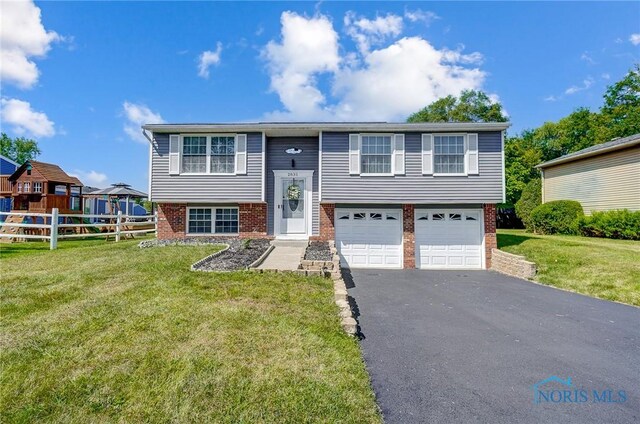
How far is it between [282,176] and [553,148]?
36833mm

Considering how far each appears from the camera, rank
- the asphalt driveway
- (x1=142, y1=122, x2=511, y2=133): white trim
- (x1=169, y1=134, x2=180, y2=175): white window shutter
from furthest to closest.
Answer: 1. (x1=169, y1=134, x2=180, y2=175): white window shutter
2. (x1=142, y1=122, x2=511, y2=133): white trim
3. the asphalt driveway

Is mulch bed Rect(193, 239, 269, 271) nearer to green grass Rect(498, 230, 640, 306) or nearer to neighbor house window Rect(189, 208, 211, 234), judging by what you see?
neighbor house window Rect(189, 208, 211, 234)

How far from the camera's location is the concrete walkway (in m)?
7.54

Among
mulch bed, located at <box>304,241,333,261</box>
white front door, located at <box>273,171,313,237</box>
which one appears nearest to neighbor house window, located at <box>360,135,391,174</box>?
white front door, located at <box>273,171,313,237</box>

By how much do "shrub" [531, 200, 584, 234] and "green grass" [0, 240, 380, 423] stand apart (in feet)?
54.9

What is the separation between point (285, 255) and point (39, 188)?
18.5 m

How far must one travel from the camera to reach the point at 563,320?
526 cm

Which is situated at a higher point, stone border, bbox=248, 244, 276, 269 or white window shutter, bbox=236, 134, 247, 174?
white window shutter, bbox=236, 134, 247, 174

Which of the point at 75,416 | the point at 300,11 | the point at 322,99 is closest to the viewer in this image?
the point at 75,416

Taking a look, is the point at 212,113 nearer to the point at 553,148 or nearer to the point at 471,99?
the point at 471,99

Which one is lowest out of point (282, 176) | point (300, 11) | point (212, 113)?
point (282, 176)

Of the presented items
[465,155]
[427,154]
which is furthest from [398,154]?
[465,155]

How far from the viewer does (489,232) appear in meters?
11.0

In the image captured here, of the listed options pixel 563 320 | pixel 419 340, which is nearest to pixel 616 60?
pixel 563 320
